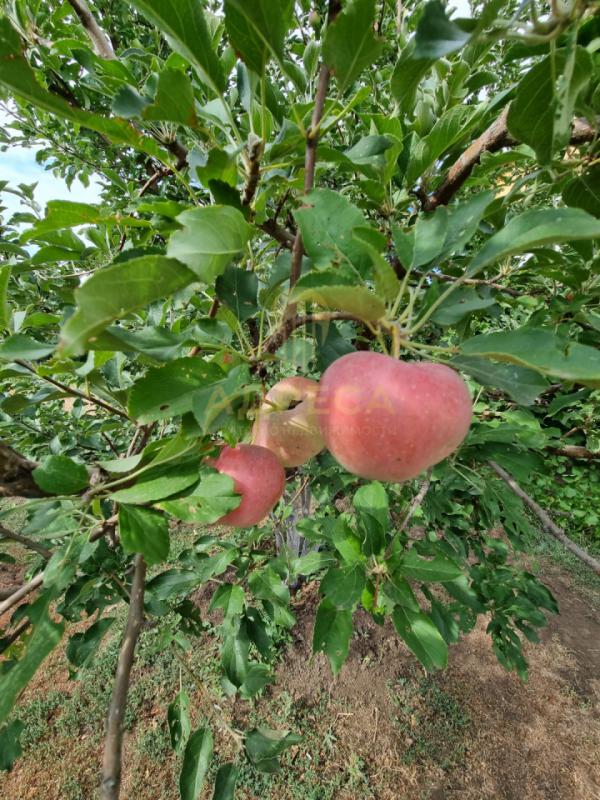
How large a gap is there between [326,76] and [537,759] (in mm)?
2884

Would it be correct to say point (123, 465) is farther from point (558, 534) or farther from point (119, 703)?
point (558, 534)

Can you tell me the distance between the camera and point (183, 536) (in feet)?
11.6

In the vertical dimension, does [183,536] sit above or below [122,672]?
below

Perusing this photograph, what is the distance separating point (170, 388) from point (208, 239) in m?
0.19

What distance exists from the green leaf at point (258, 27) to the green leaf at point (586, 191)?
496 millimetres

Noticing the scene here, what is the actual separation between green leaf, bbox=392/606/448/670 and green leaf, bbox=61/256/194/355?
866 millimetres

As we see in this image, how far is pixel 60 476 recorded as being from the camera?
600 mm

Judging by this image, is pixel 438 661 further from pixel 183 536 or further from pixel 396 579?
pixel 183 536

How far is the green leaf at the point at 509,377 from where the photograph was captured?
0.54 meters

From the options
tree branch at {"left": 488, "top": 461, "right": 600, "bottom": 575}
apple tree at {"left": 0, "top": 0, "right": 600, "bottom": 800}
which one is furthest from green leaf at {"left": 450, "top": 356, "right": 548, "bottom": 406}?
tree branch at {"left": 488, "top": 461, "right": 600, "bottom": 575}

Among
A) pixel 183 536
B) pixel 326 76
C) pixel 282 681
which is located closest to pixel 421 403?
pixel 326 76

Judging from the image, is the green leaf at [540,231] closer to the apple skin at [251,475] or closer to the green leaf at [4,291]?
the apple skin at [251,475]

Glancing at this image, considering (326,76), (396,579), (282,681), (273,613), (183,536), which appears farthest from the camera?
(183,536)

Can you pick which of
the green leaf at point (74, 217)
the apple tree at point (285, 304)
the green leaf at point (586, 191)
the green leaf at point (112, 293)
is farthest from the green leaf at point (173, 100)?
the green leaf at point (586, 191)
